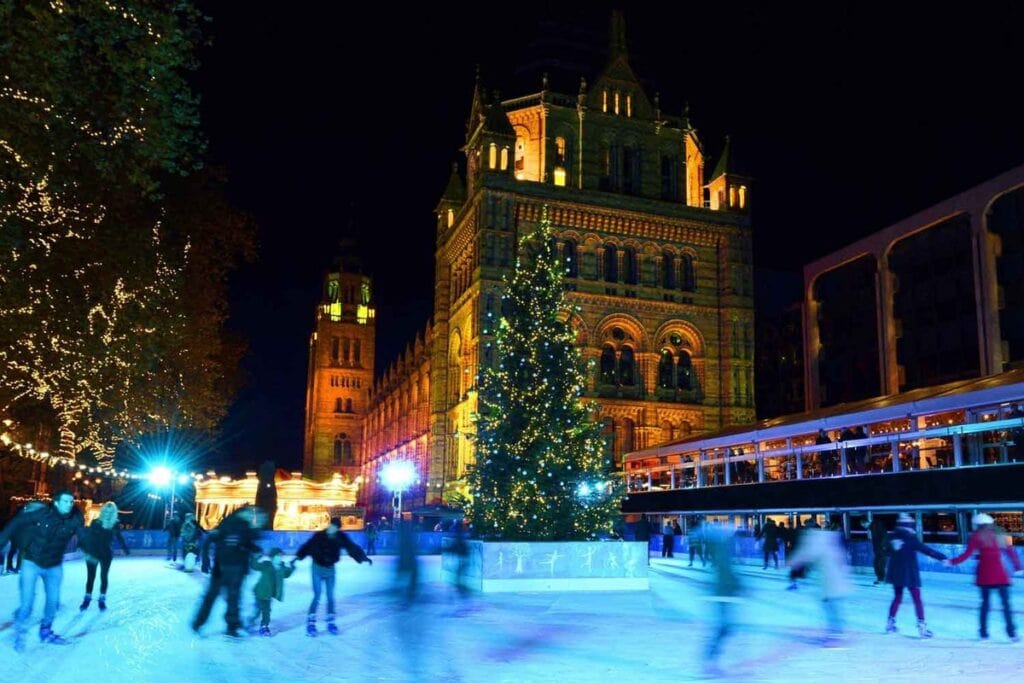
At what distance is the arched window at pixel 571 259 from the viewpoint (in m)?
50.7

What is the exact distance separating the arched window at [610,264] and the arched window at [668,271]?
9.81 ft

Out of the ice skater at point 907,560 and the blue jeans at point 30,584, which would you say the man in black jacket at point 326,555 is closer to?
the blue jeans at point 30,584

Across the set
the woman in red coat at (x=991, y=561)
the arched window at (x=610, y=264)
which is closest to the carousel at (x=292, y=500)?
the arched window at (x=610, y=264)

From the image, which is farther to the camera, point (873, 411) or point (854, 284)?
point (854, 284)

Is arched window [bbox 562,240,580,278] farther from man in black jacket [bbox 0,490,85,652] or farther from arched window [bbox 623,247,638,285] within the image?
man in black jacket [bbox 0,490,85,652]

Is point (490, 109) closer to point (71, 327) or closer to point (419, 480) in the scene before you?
point (419, 480)

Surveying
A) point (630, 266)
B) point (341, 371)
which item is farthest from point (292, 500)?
point (341, 371)

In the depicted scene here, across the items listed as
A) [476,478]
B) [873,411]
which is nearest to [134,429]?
[476,478]

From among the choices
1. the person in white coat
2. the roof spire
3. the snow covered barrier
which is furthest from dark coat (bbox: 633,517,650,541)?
the roof spire

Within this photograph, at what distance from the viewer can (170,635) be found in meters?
11.7

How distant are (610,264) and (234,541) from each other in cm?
4271

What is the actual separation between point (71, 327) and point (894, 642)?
50.4ft

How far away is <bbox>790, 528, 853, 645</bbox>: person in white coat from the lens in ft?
36.7

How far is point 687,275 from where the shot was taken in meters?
53.8
